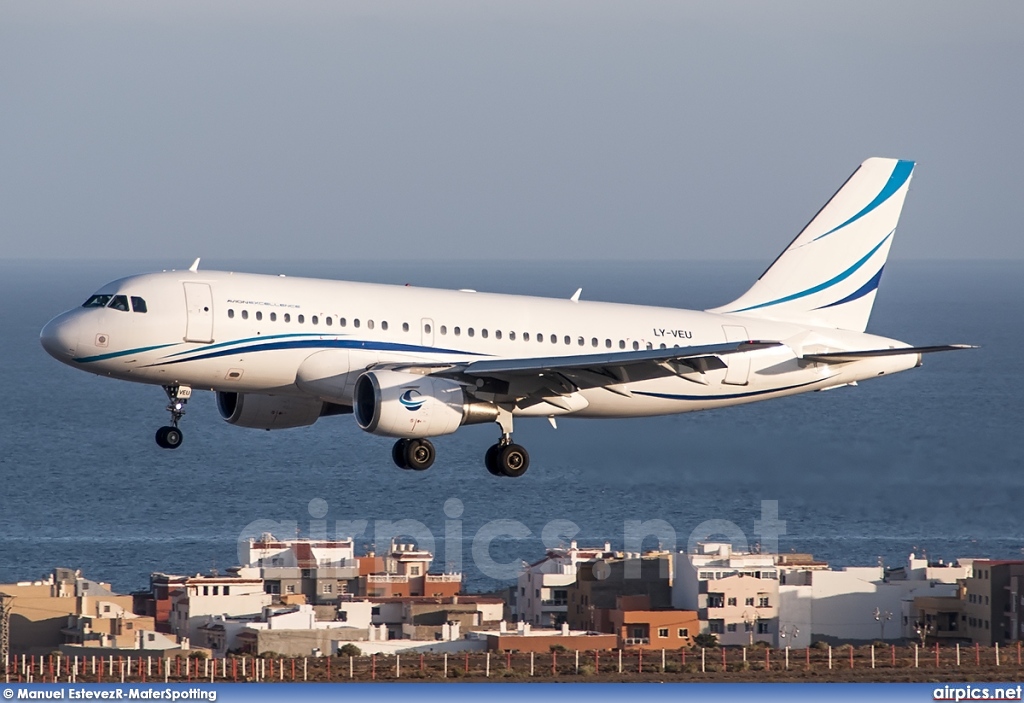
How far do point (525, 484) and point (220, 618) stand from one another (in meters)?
41.4

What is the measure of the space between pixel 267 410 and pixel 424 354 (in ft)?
18.2

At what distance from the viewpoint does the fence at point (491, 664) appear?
60469 mm

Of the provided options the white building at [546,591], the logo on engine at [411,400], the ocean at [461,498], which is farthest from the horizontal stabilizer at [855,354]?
the white building at [546,591]

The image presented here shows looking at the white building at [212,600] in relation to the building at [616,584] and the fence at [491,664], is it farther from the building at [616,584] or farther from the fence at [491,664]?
the building at [616,584]

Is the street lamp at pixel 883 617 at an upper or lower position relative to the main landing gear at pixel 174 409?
lower

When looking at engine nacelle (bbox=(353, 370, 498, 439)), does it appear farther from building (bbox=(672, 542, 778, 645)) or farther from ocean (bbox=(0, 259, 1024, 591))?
building (bbox=(672, 542, 778, 645))

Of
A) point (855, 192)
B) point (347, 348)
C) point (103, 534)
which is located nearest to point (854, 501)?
point (855, 192)

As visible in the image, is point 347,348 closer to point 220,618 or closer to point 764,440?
point 764,440

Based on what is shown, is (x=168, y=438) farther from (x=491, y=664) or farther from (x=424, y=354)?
(x=491, y=664)

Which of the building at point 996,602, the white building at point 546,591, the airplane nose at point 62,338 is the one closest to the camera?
the airplane nose at point 62,338

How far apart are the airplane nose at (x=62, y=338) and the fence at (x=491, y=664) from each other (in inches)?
709

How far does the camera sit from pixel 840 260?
55094 mm

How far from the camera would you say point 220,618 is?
83312 millimetres

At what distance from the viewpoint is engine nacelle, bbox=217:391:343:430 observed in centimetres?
4872
